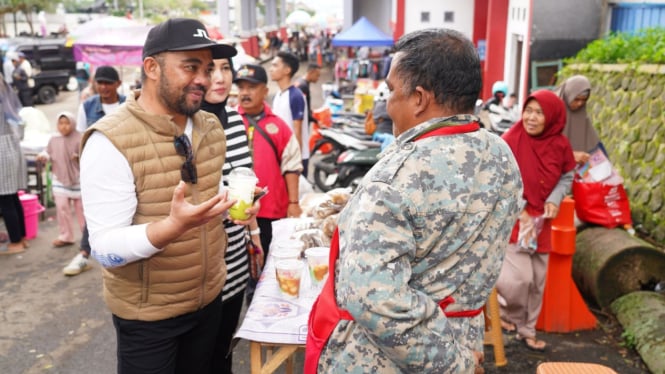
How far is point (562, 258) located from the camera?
4.59 m

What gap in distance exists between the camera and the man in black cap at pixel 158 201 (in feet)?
7.00

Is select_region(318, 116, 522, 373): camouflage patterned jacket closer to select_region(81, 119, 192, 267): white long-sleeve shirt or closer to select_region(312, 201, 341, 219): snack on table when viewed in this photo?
select_region(81, 119, 192, 267): white long-sleeve shirt

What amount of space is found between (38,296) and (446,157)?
197 inches

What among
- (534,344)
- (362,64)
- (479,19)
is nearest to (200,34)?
(534,344)

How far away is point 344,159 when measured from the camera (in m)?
8.34

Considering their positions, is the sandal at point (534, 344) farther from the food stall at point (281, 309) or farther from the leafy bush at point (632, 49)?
the leafy bush at point (632, 49)

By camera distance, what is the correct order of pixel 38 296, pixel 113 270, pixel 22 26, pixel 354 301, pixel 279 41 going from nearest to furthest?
pixel 354 301 < pixel 113 270 < pixel 38 296 < pixel 279 41 < pixel 22 26

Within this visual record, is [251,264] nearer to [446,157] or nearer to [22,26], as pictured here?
[446,157]

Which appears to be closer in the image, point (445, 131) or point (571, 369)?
point (445, 131)

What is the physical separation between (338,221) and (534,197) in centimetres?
279

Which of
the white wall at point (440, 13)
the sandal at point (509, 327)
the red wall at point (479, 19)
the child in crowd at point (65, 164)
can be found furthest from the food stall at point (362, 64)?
the sandal at point (509, 327)

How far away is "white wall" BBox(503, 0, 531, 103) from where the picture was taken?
11117 mm

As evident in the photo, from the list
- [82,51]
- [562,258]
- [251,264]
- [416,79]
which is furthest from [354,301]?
[82,51]

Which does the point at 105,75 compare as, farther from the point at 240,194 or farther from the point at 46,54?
the point at 46,54
